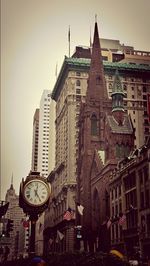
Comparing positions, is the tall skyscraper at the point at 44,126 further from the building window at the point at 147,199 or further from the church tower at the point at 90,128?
the building window at the point at 147,199

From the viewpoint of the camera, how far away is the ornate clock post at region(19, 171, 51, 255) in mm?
10625

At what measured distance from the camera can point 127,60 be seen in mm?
67500

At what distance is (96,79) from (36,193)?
154ft

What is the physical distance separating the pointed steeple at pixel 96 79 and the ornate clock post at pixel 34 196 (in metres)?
44.0

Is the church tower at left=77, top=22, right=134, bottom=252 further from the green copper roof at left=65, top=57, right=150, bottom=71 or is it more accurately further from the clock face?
the clock face

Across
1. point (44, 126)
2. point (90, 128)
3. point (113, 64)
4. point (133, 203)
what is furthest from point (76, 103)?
point (44, 126)

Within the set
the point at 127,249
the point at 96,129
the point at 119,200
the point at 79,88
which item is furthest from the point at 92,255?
the point at 79,88

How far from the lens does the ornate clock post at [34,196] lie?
34.9 feet

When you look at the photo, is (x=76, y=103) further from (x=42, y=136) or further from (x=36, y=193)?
(x=42, y=136)

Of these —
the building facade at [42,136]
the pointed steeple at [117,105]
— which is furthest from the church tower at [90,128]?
the building facade at [42,136]

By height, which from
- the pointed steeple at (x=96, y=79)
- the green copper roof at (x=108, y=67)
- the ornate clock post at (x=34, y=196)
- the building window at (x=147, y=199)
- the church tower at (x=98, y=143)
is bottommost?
the ornate clock post at (x=34, y=196)

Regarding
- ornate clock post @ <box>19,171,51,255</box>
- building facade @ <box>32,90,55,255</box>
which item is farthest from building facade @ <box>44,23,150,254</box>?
building facade @ <box>32,90,55,255</box>

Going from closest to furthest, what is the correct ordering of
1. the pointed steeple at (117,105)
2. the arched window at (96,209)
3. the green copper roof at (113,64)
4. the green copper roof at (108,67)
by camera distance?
the arched window at (96,209) < the pointed steeple at (117,105) < the green copper roof at (108,67) < the green copper roof at (113,64)

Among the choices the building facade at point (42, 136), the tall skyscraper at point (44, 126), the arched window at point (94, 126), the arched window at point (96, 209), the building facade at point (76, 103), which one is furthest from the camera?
the tall skyscraper at point (44, 126)
